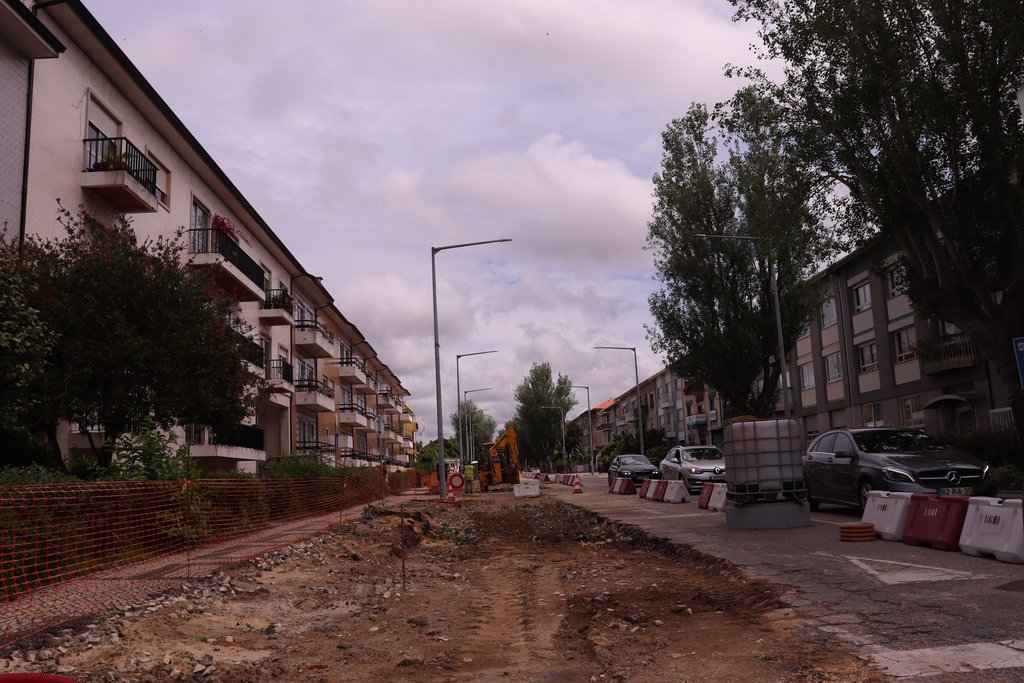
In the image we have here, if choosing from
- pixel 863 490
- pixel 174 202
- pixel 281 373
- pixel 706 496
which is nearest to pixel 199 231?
pixel 174 202

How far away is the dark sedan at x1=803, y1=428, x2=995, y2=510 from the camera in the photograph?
13133 millimetres

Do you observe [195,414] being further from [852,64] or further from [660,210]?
[660,210]

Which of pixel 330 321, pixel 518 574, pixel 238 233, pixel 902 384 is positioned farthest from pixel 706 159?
pixel 518 574

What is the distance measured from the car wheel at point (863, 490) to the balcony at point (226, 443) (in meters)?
Answer: 14.6

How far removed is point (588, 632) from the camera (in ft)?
22.6

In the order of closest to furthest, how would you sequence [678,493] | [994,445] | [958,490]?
[958,490] → [678,493] → [994,445]

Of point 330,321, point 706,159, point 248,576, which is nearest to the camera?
point 248,576

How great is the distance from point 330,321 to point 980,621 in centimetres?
4422

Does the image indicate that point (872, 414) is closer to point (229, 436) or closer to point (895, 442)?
point (895, 442)

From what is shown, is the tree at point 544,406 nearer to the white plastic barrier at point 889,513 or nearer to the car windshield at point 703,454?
the car windshield at point 703,454

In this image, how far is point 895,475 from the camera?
13.5 m

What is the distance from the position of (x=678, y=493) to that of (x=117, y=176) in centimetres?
1569

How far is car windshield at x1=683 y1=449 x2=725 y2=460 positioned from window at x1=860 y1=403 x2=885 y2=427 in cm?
1698

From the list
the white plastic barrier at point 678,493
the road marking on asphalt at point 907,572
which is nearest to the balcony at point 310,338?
the white plastic barrier at point 678,493
